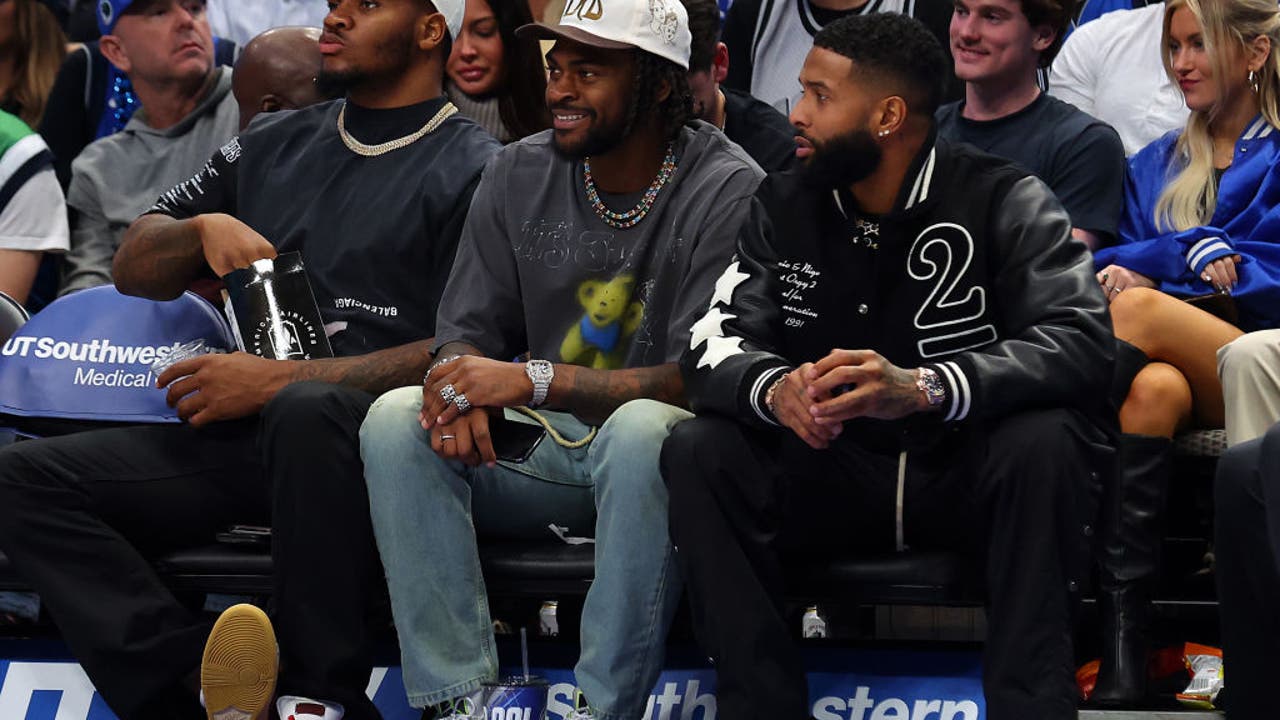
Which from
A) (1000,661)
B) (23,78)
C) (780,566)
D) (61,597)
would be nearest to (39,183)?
(23,78)

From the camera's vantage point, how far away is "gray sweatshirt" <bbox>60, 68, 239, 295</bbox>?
4.91 metres

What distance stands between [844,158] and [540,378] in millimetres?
784

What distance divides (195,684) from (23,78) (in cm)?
296

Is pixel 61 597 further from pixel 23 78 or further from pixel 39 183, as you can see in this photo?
pixel 23 78

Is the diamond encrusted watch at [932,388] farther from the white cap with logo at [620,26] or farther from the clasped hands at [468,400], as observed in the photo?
the white cap with logo at [620,26]

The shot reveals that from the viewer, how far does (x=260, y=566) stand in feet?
12.3

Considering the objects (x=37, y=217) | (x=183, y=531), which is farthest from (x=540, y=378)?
(x=37, y=217)

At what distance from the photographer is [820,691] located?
355 centimetres

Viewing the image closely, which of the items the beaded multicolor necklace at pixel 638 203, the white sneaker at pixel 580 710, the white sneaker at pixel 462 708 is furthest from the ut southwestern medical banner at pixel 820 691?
the beaded multicolor necklace at pixel 638 203

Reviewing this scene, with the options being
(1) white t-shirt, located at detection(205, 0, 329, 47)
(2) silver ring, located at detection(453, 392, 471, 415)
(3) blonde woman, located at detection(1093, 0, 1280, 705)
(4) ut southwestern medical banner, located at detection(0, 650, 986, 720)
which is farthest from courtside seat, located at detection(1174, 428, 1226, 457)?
(1) white t-shirt, located at detection(205, 0, 329, 47)

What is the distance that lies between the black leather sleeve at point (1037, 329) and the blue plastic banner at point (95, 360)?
1823mm

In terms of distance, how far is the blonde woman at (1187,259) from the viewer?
368cm

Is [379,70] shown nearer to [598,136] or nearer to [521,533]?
[598,136]

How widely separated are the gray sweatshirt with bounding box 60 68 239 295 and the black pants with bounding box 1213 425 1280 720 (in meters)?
3.09
